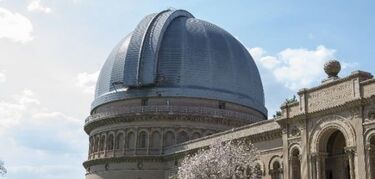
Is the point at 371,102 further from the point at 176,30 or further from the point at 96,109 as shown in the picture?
the point at 96,109

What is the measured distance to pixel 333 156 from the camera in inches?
1544

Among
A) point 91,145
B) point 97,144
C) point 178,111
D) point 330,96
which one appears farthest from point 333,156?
point 91,145

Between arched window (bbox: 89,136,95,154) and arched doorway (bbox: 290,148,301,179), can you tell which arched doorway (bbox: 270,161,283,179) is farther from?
arched window (bbox: 89,136,95,154)

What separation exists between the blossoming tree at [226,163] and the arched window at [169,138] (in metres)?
14.2

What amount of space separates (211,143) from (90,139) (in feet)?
71.6

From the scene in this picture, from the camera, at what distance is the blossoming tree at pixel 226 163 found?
148ft

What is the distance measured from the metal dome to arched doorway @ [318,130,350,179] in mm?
26911

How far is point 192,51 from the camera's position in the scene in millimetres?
67062

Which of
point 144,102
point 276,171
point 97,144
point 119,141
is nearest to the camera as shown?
point 276,171

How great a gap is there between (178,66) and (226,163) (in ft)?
74.5

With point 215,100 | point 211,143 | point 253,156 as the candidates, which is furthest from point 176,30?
point 253,156

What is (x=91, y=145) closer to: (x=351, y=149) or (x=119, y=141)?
(x=119, y=141)

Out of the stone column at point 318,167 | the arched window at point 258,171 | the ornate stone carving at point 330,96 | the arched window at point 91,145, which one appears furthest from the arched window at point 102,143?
the stone column at point 318,167

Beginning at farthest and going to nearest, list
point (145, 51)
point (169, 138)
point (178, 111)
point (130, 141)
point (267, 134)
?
point (145, 51)
point (130, 141)
point (178, 111)
point (169, 138)
point (267, 134)
